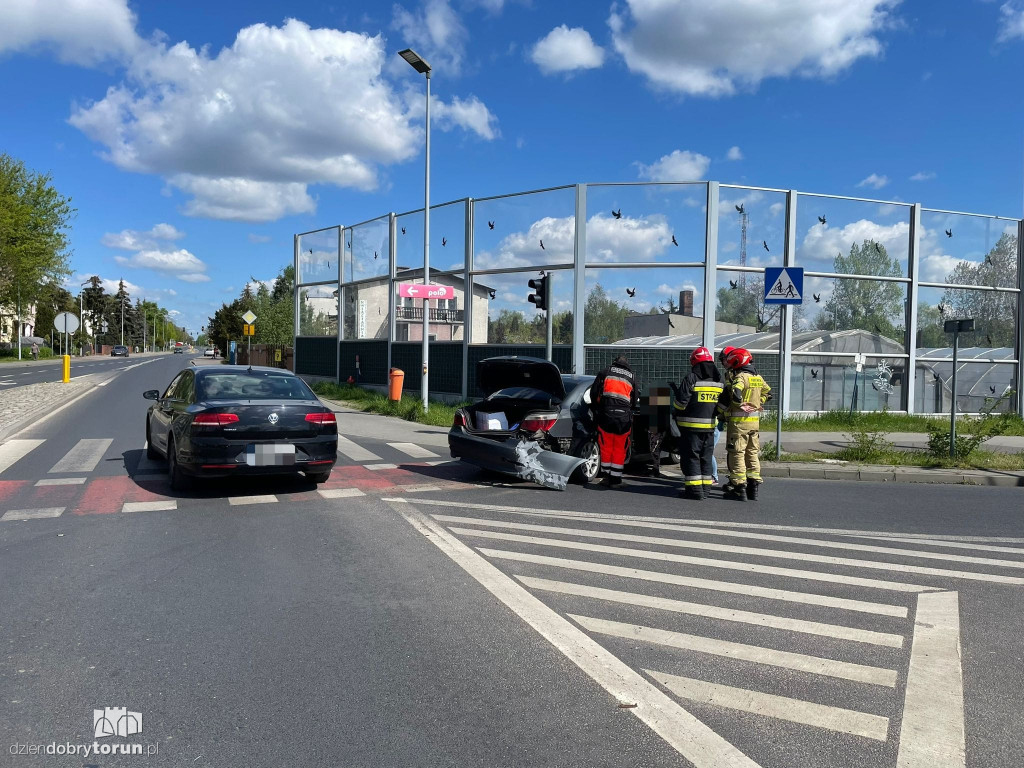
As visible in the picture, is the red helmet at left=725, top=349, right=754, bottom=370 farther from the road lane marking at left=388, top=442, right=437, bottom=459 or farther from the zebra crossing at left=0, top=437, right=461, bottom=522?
the road lane marking at left=388, top=442, right=437, bottom=459

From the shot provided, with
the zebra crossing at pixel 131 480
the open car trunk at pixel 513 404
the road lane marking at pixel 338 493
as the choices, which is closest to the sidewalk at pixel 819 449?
the zebra crossing at pixel 131 480

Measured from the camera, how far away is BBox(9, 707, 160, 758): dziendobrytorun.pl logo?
309 centimetres

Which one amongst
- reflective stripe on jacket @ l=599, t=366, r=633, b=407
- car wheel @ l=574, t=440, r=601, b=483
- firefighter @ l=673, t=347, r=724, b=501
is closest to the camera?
firefighter @ l=673, t=347, r=724, b=501

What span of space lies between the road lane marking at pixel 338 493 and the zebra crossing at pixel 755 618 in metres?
1.34

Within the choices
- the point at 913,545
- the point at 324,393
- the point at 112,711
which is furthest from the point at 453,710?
the point at 324,393

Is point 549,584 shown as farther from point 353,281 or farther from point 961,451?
point 353,281

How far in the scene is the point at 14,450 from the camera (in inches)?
476

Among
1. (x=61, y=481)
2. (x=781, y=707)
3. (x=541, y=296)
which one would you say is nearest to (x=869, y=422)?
(x=541, y=296)

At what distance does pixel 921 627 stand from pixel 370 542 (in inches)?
166

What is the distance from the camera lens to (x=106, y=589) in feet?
17.0

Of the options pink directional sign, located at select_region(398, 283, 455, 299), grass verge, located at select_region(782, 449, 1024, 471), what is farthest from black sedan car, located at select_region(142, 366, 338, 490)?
pink directional sign, located at select_region(398, 283, 455, 299)

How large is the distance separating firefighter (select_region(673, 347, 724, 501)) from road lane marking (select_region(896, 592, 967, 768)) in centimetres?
408

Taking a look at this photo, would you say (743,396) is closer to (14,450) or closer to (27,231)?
(14,450)

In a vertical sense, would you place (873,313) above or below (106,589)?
above
